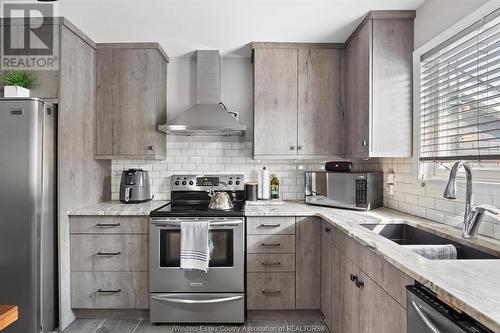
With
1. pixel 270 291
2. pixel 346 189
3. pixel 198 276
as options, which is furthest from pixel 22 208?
pixel 346 189

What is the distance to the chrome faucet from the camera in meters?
1.39

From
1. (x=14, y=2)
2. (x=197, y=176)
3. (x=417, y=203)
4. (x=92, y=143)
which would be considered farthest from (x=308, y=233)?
(x=14, y=2)

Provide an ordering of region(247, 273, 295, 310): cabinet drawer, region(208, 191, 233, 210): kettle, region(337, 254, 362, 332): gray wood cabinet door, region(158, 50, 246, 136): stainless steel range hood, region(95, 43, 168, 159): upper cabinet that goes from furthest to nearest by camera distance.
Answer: region(95, 43, 168, 159): upper cabinet
region(158, 50, 246, 136): stainless steel range hood
region(208, 191, 233, 210): kettle
region(247, 273, 295, 310): cabinet drawer
region(337, 254, 362, 332): gray wood cabinet door

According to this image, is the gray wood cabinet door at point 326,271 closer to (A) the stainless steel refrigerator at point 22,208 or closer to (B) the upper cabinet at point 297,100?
(B) the upper cabinet at point 297,100

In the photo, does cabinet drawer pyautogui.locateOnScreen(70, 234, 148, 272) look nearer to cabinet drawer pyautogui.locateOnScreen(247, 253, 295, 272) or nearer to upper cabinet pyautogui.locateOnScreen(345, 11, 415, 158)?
cabinet drawer pyautogui.locateOnScreen(247, 253, 295, 272)

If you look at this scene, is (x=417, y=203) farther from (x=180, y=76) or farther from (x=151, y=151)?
(x=180, y=76)

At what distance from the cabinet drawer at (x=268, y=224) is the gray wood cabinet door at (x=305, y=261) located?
78 mm

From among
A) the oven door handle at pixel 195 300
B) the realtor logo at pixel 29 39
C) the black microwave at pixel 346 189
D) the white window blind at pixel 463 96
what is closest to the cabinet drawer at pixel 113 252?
the oven door handle at pixel 195 300

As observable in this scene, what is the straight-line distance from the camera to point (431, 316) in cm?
94

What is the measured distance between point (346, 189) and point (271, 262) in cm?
86

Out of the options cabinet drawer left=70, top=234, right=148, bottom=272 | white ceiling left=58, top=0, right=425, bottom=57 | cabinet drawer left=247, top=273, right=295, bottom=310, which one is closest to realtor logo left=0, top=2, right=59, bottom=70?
white ceiling left=58, top=0, right=425, bottom=57

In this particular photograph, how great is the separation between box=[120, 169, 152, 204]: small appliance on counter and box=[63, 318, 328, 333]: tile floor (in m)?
1.02

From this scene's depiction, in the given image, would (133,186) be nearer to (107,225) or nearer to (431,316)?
(107,225)

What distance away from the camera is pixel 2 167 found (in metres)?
2.06
